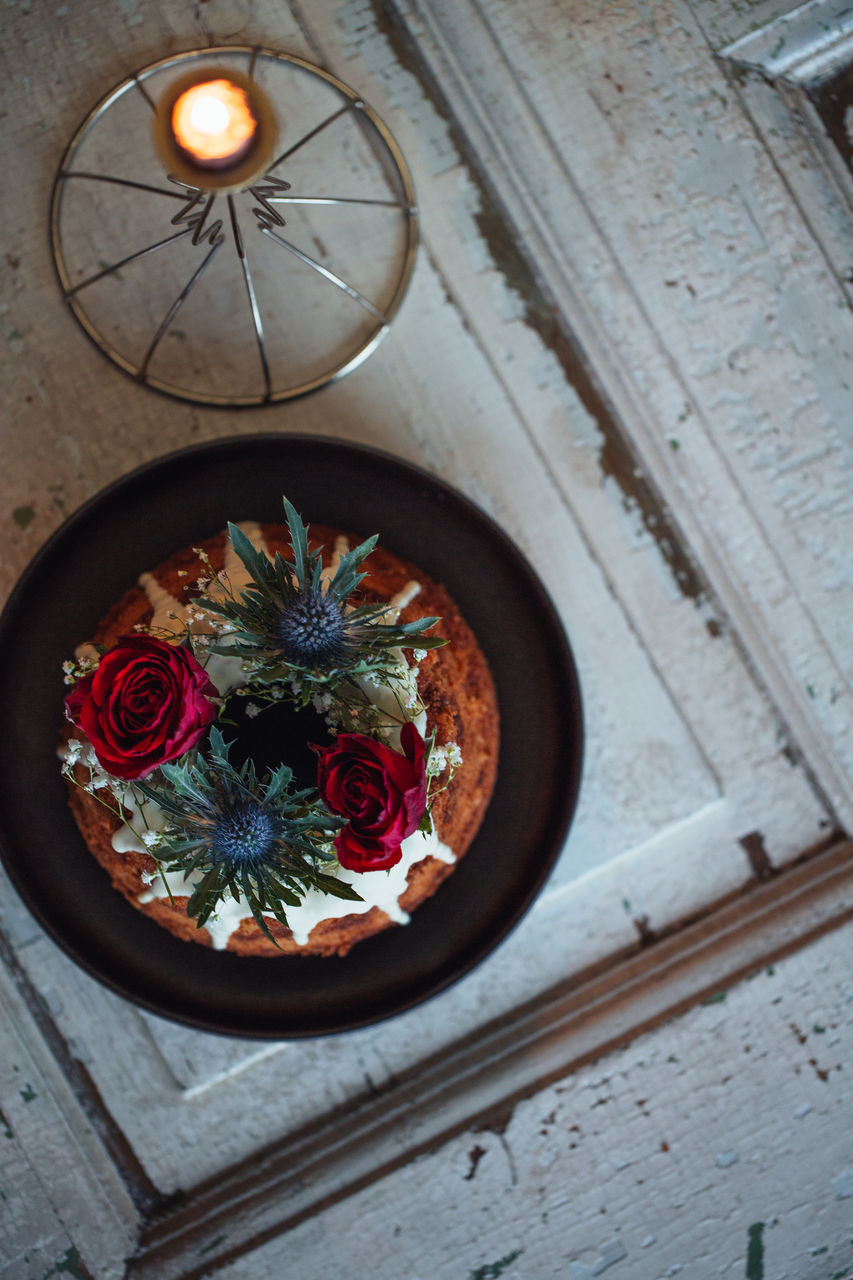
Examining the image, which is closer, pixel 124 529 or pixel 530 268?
pixel 124 529

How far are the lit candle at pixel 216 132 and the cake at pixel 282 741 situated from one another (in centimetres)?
36

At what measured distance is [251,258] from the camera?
117cm

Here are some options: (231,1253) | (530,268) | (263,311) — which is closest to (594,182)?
(530,268)

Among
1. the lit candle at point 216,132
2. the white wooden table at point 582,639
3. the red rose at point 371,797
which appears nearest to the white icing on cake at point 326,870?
the red rose at point 371,797

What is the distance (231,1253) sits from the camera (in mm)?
1134

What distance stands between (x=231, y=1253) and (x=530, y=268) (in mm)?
1506

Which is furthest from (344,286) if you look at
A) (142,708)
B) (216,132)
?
(142,708)

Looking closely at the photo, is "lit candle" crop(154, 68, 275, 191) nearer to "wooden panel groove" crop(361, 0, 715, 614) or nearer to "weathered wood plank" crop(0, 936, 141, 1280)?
"wooden panel groove" crop(361, 0, 715, 614)

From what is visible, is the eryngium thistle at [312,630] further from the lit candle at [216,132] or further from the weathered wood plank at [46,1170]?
the weathered wood plank at [46,1170]

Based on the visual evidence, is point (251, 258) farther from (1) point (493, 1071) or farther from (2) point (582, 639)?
(1) point (493, 1071)

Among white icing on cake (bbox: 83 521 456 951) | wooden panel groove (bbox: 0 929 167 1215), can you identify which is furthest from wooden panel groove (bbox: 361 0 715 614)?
wooden panel groove (bbox: 0 929 167 1215)

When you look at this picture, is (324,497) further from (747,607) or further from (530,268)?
(747,607)

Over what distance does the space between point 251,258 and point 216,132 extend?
405mm

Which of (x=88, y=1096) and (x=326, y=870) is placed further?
(x=88, y=1096)
